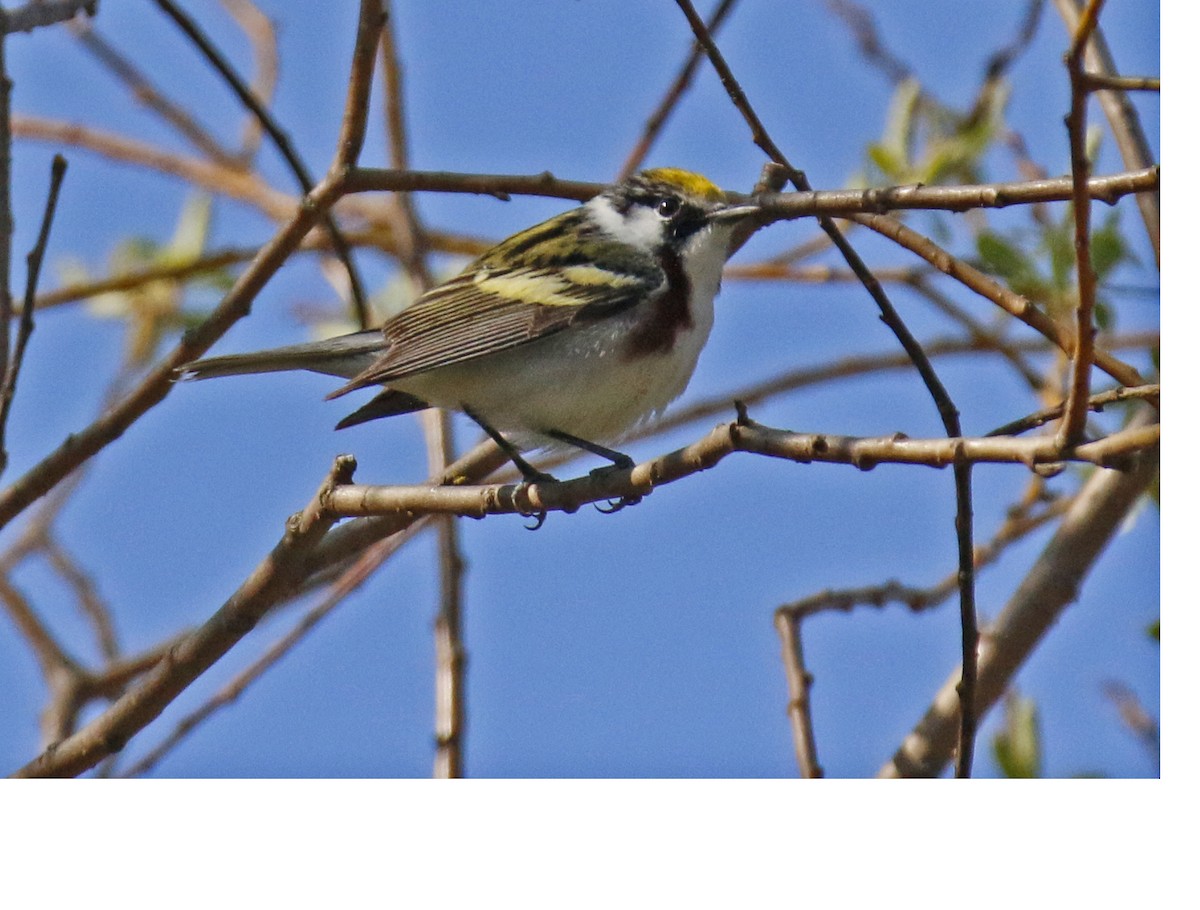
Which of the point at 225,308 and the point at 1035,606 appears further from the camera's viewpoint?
the point at 1035,606

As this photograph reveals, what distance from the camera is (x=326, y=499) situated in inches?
85.1

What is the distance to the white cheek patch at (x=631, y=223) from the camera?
3020mm

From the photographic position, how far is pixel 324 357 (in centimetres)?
282

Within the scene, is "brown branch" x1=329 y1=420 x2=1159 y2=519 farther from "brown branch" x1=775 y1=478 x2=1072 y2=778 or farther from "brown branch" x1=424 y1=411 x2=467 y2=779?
"brown branch" x1=775 y1=478 x2=1072 y2=778

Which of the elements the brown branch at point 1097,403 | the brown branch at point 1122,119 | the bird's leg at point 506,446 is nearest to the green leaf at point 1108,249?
the brown branch at point 1122,119

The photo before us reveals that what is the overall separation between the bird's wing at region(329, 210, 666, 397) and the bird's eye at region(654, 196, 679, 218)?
0.13m

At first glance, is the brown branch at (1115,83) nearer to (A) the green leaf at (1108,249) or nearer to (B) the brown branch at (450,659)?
(A) the green leaf at (1108,249)

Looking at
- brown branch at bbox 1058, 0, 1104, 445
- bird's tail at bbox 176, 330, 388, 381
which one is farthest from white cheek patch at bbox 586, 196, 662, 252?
brown branch at bbox 1058, 0, 1104, 445

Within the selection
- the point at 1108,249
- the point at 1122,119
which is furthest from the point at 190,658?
the point at 1122,119

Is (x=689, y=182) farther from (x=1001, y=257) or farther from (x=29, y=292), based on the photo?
(x=29, y=292)

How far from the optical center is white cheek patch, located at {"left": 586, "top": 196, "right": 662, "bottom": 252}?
302cm

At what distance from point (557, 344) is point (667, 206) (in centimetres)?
51
